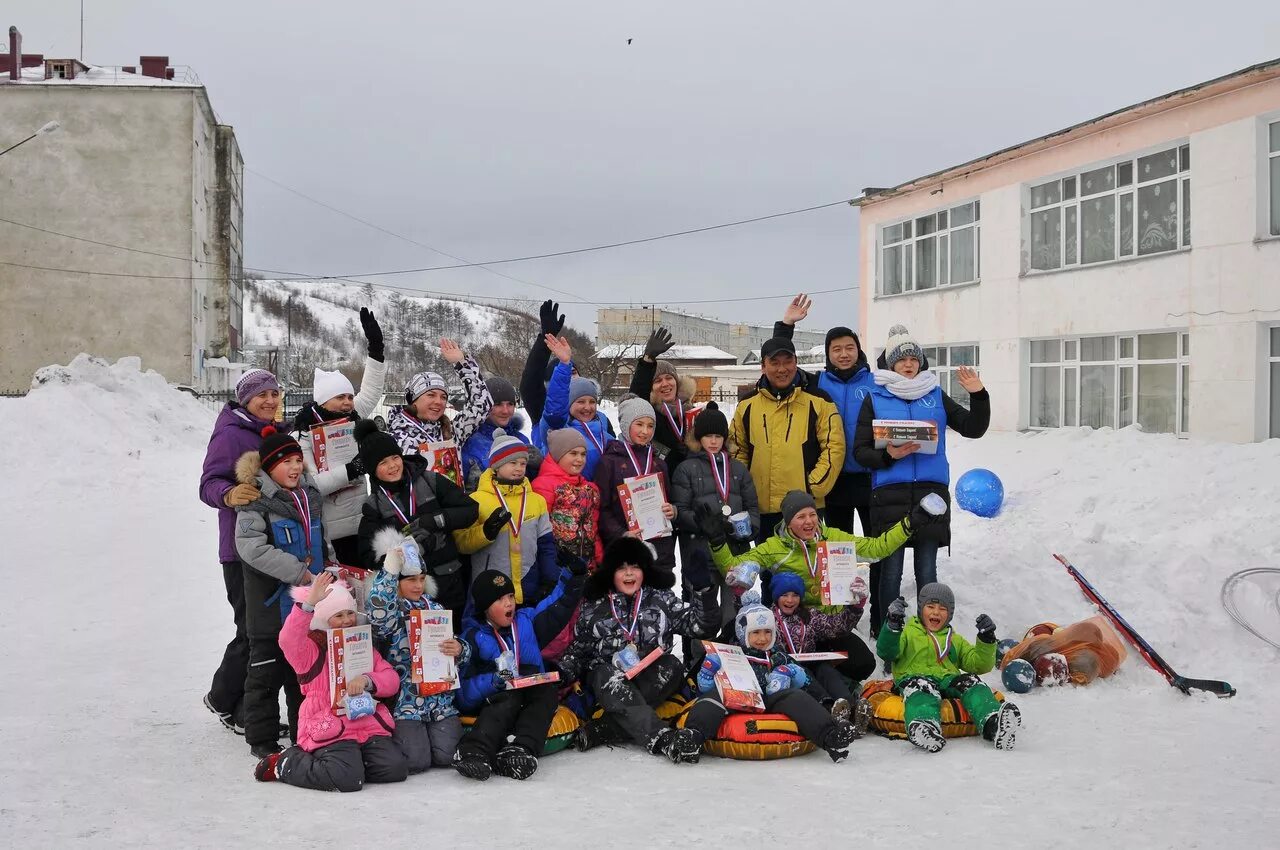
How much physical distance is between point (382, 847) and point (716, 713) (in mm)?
1946

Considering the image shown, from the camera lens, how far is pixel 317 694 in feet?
17.1

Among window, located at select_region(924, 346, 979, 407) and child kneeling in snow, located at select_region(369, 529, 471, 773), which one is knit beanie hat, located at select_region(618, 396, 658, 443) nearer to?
child kneeling in snow, located at select_region(369, 529, 471, 773)

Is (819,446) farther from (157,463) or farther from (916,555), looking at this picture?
(157,463)

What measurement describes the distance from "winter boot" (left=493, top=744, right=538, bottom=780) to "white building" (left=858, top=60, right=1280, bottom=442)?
17393 millimetres

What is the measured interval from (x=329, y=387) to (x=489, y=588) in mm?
1675

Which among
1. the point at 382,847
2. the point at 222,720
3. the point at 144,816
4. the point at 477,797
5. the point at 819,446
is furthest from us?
the point at 819,446

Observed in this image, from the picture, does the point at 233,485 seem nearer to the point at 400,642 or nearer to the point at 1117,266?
the point at 400,642

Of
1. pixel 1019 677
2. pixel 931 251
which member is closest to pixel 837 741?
pixel 1019 677

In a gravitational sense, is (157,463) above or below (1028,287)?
below

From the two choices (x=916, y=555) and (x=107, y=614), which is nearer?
(x=916, y=555)

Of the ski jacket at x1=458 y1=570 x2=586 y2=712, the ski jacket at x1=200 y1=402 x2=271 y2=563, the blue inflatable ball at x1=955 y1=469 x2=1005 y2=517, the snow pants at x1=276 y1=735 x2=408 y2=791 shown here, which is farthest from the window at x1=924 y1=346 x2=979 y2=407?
the snow pants at x1=276 y1=735 x2=408 y2=791

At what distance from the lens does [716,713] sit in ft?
18.1

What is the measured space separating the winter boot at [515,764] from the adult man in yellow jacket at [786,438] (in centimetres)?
247

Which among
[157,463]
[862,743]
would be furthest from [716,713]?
[157,463]
